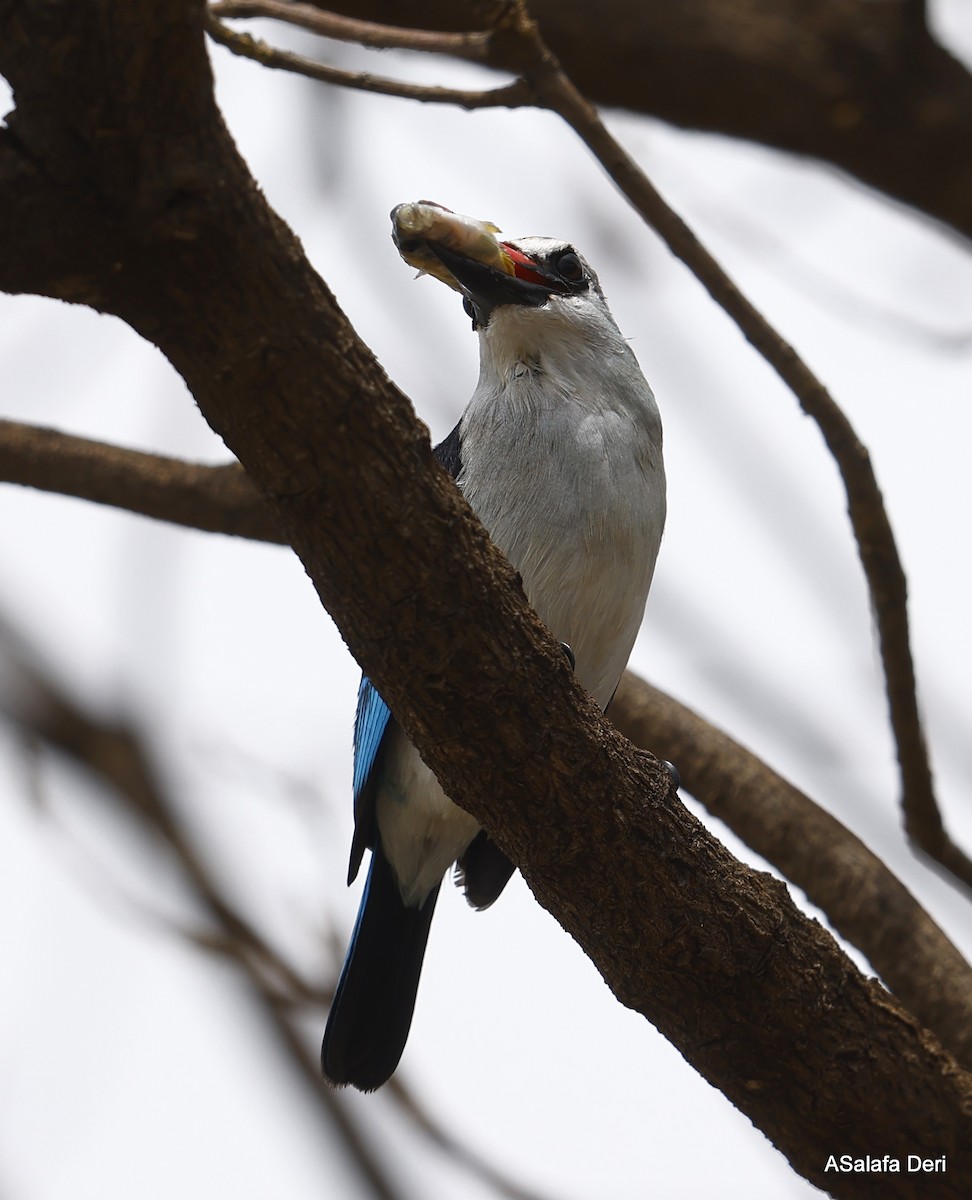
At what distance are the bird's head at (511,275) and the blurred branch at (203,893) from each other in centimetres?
208

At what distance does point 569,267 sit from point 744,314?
49 centimetres

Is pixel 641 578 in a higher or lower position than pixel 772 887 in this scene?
higher

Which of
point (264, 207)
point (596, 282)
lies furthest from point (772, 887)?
point (596, 282)

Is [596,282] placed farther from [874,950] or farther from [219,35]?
[874,950]

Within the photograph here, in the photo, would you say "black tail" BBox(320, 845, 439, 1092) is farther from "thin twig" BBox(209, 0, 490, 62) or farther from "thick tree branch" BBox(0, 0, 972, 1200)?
"thin twig" BBox(209, 0, 490, 62)

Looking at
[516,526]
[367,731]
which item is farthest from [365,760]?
[516,526]

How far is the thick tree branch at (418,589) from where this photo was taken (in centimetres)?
157

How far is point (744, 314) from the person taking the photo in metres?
3.52

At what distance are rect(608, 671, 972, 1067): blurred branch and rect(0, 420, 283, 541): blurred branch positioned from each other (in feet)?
4.17

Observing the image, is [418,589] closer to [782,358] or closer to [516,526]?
[516,526]

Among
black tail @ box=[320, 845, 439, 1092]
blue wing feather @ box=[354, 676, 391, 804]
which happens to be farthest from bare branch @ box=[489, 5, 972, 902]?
black tail @ box=[320, 845, 439, 1092]

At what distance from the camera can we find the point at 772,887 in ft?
8.84

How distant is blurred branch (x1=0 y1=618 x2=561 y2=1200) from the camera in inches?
156

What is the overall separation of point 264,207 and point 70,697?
405 centimetres
